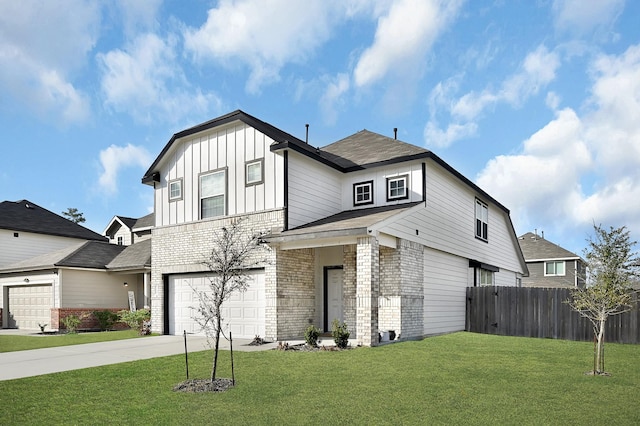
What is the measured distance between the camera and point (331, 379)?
336 inches

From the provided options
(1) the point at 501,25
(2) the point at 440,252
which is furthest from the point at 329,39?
(2) the point at 440,252

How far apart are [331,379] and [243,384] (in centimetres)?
146

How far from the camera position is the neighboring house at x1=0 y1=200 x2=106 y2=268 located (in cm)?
2817

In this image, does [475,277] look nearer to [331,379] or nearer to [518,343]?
[518,343]

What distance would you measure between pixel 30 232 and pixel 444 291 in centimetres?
2385

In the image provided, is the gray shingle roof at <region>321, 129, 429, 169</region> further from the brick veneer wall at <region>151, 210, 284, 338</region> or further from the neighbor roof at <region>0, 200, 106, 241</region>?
the neighbor roof at <region>0, 200, 106, 241</region>

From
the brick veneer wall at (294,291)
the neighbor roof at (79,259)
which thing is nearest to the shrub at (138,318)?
the neighbor roof at (79,259)

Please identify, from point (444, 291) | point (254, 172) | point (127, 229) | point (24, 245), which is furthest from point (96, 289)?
point (444, 291)

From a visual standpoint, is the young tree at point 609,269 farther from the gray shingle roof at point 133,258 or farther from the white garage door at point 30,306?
the white garage door at point 30,306

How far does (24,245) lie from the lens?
28859mm

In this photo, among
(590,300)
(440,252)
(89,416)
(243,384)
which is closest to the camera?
(89,416)

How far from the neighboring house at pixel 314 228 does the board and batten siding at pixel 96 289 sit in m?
5.77

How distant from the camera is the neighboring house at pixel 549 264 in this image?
3631 cm

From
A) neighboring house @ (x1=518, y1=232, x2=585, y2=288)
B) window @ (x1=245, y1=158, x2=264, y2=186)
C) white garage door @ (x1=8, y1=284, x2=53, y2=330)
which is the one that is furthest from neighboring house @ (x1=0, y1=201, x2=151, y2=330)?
neighboring house @ (x1=518, y1=232, x2=585, y2=288)
